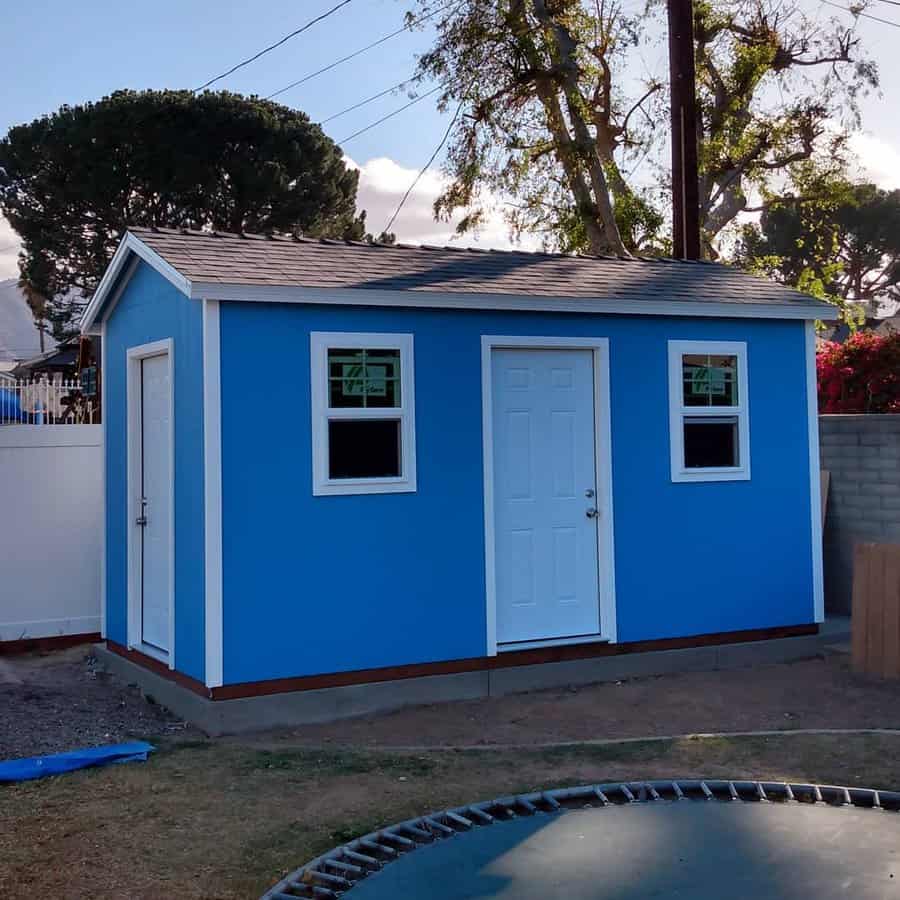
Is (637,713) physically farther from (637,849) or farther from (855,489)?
(855,489)

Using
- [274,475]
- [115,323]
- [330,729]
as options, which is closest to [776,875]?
[330,729]

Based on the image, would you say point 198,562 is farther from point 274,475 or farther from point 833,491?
point 833,491

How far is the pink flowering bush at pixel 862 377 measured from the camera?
12825 millimetres

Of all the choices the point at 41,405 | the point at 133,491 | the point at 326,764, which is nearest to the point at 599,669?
the point at 326,764

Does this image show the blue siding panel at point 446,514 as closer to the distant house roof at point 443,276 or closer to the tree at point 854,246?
the distant house roof at point 443,276

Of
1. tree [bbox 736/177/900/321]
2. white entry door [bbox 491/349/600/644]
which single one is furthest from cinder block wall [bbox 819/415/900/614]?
tree [bbox 736/177/900/321]

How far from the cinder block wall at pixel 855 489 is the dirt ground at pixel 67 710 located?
19.4 ft

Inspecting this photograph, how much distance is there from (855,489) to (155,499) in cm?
588

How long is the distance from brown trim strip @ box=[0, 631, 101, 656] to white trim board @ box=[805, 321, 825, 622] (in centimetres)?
598

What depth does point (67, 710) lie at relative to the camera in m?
7.54

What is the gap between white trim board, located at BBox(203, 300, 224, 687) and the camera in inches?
271

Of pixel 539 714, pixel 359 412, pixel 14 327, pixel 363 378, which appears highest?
pixel 14 327

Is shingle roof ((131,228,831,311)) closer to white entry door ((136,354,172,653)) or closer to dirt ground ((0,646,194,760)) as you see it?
white entry door ((136,354,172,653))

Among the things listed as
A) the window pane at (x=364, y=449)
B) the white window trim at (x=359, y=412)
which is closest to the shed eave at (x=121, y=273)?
the white window trim at (x=359, y=412)
